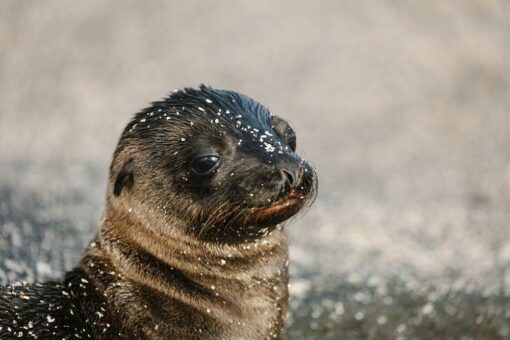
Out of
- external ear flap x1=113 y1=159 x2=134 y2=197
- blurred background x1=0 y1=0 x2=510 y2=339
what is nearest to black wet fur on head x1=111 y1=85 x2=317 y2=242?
external ear flap x1=113 y1=159 x2=134 y2=197

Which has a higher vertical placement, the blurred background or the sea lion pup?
the sea lion pup

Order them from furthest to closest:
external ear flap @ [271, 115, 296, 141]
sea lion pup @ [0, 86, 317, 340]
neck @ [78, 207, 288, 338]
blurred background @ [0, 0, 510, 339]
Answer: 1. blurred background @ [0, 0, 510, 339]
2. external ear flap @ [271, 115, 296, 141]
3. neck @ [78, 207, 288, 338]
4. sea lion pup @ [0, 86, 317, 340]

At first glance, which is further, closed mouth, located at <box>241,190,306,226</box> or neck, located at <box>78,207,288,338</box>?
neck, located at <box>78,207,288,338</box>

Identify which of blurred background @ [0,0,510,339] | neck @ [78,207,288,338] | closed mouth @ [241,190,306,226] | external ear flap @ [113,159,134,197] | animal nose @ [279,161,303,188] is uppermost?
animal nose @ [279,161,303,188]

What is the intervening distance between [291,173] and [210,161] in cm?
43

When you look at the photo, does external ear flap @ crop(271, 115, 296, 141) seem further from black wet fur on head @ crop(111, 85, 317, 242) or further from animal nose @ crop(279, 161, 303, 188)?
animal nose @ crop(279, 161, 303, 188)

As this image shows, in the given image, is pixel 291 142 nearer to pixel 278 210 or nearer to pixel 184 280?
pixel 278 210

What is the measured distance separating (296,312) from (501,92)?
6.90m

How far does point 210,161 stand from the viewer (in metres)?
4.25

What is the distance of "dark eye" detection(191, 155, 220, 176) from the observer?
4246 mm

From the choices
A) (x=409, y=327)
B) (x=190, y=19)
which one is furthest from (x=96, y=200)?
(x=190, y=19)

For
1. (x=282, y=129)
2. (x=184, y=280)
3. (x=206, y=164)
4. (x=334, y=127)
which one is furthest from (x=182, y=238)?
(x=334, y=127)

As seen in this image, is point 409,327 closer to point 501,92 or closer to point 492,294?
point 492,294

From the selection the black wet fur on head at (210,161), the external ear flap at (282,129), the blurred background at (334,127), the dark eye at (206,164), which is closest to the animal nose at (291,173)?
the black wet fur on head at (210,161)
